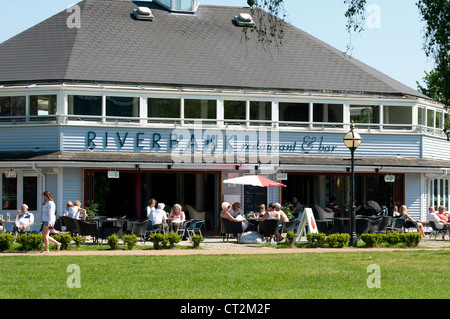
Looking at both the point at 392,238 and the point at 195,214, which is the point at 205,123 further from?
the point at 392,238

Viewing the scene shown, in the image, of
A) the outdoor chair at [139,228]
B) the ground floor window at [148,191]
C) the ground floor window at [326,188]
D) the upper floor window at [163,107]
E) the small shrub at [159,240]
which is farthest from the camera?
the ground floor window at [326,188]

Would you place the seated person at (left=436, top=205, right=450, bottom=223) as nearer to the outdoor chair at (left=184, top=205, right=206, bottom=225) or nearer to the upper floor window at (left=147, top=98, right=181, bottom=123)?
the outdoor chair at (left=184, top=205, right=206, bottom=225)

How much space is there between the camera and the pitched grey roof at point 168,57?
28.7 meters

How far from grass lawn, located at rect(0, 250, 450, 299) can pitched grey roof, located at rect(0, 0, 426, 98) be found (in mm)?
11950

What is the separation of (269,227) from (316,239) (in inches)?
79.0

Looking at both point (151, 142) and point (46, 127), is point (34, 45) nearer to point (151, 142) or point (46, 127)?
point (46, 127)

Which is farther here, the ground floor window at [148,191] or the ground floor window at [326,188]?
the ground floor window at [326,188]

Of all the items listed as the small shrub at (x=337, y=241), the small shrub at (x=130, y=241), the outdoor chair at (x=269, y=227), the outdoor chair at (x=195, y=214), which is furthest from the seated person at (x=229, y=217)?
the outdoor chair at (x=195, y=214)

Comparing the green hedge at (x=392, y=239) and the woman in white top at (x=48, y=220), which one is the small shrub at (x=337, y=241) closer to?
the green hedge at (x=392, y=239)

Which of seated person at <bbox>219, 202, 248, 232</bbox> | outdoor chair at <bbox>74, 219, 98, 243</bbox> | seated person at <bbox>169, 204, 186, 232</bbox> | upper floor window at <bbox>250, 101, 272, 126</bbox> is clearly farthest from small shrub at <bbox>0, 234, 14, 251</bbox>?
upper floor window at <bbox>250, 101, 272, 126</bbox>

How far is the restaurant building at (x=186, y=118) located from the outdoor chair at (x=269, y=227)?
4735 mm
